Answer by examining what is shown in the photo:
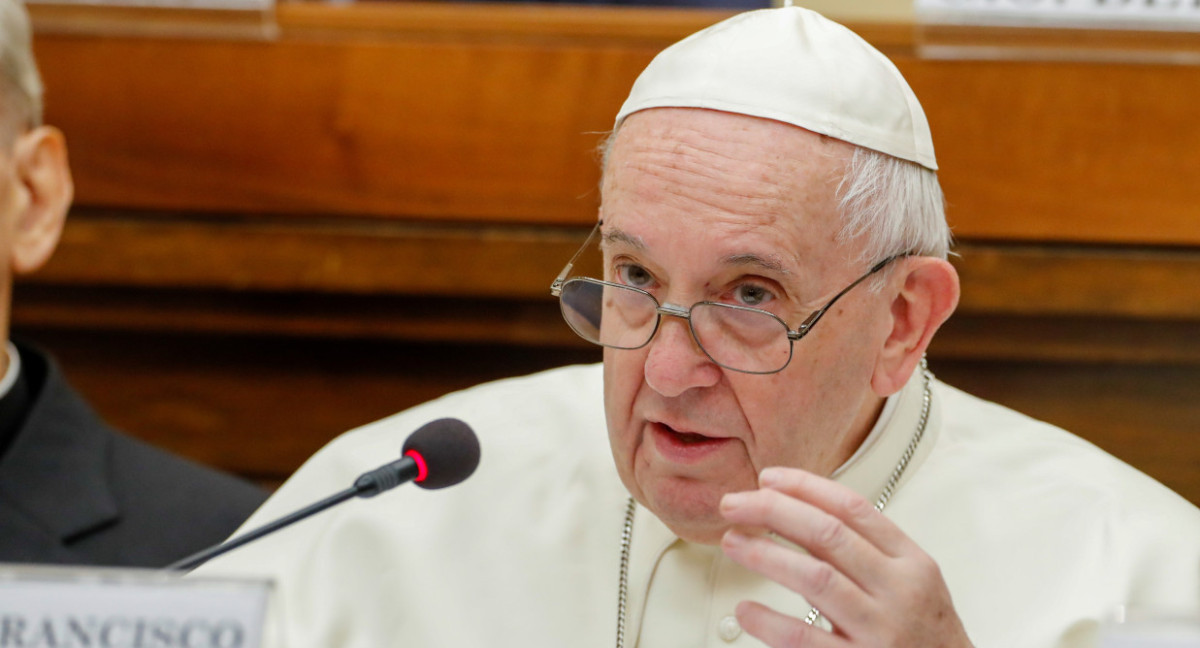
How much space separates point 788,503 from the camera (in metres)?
1.34

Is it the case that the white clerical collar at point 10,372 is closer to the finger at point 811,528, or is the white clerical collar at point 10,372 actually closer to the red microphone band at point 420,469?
the red microphone band at point 420,469

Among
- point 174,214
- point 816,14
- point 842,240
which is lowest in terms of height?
point 174,214

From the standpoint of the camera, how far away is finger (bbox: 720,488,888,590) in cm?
134

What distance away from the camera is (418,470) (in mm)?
1564

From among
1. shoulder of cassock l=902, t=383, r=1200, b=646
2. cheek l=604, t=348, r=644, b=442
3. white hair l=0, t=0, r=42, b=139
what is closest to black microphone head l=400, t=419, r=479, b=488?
cheek l=604, t=348, r=644, b=442

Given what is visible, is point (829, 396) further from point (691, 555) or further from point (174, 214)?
point (174, 214)

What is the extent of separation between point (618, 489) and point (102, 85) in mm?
1624

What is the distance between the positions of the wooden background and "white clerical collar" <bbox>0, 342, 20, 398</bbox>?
0.49 meters

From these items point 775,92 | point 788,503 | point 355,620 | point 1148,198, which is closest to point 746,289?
point 775,92

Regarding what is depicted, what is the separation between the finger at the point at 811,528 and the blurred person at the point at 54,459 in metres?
1.39

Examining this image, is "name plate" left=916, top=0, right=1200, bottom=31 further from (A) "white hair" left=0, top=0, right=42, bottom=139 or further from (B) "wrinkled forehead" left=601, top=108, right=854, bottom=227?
(A) "white hair" left=0, top=0, right=42, bottom=139

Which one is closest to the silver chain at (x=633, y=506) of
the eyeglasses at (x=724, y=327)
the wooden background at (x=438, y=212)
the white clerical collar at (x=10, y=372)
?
the eyeglasses at (x=724, y=327)

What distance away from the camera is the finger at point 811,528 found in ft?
4.39

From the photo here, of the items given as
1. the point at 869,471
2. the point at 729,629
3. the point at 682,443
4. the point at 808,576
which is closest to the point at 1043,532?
the point at 869,471
